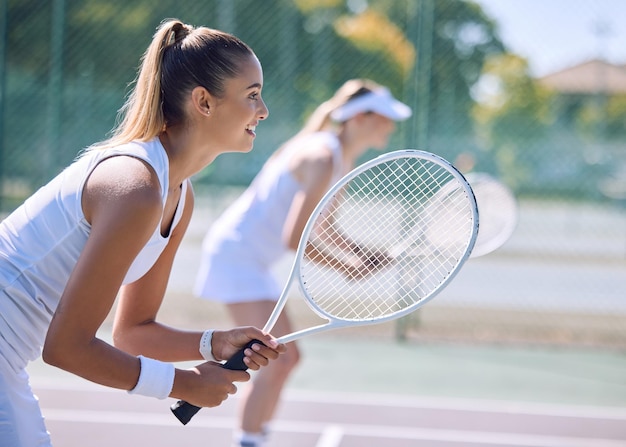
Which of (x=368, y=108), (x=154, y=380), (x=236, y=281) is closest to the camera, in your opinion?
(x=154, y=380)

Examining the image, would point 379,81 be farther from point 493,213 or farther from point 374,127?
point 374,127

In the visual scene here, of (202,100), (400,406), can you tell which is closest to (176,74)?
(202,100)

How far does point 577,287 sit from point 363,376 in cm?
320

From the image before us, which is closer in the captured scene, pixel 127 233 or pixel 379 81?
pixel 127 233

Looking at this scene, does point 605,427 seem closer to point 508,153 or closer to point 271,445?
point 271,445

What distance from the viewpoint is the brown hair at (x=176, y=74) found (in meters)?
1.67

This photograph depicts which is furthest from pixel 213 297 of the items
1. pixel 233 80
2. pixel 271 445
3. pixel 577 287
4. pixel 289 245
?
pixel 577 287

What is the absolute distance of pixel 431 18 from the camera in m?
5.43

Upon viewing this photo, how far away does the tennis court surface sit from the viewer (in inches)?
140

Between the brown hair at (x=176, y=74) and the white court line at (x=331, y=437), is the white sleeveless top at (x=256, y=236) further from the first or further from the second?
the brown hair at (x=176, y=74)

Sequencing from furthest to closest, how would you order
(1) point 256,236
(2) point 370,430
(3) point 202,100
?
(2) point 370,430, (1) point 256,236, (3) point 202,100

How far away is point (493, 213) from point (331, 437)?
125 centimetres

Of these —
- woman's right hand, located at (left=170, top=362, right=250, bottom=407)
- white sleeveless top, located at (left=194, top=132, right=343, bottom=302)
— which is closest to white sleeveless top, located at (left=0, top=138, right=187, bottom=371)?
woman's right hand, located at (left=170, top=362, right=250, bottom=407)

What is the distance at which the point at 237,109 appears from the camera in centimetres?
171
